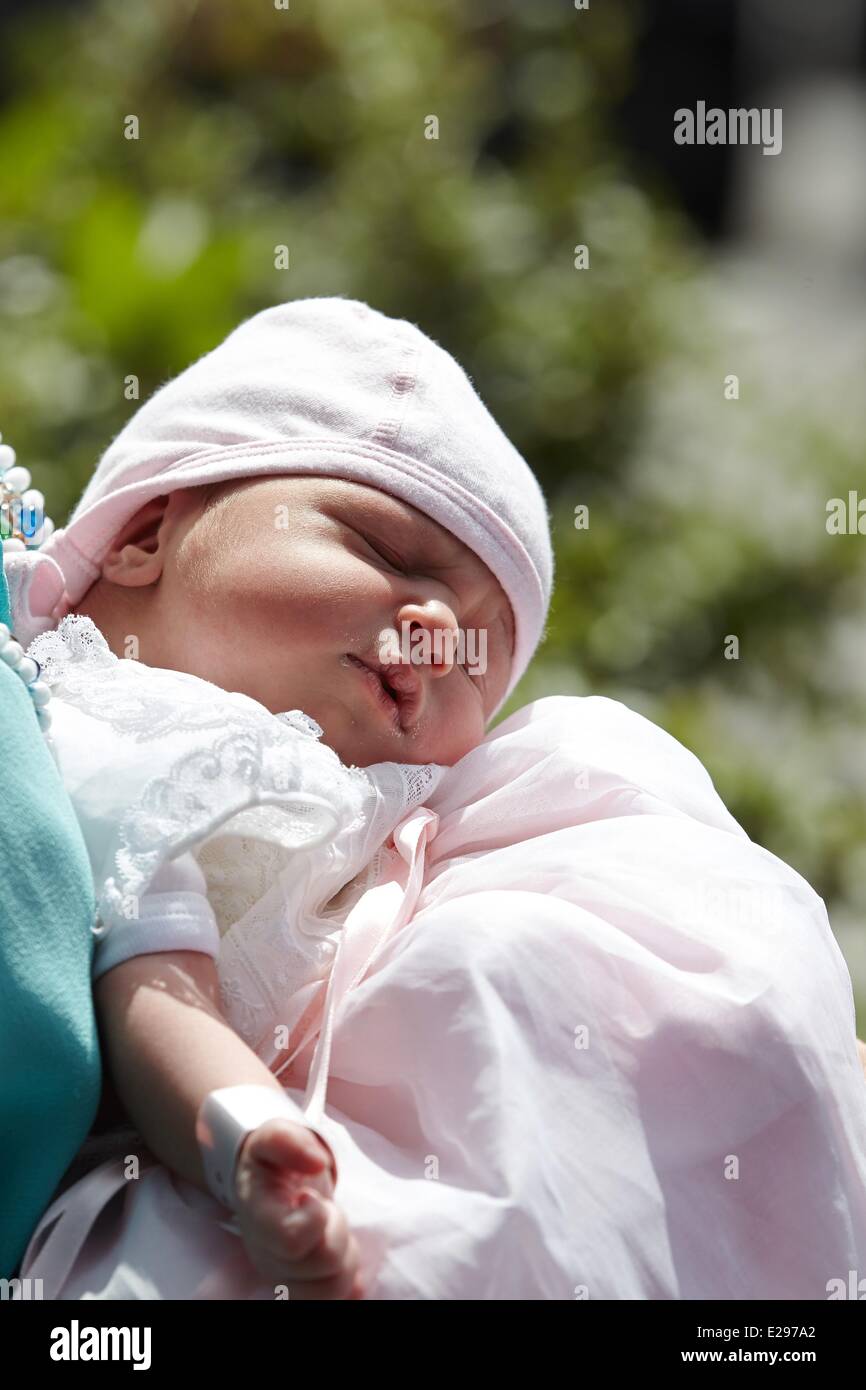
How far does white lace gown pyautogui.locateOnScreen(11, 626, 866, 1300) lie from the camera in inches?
47.8

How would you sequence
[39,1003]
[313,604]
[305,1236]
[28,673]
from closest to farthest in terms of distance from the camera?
[305,1236] → [39,1003] → [28,673] → [313,604]

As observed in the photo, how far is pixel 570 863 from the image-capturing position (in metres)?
1.46

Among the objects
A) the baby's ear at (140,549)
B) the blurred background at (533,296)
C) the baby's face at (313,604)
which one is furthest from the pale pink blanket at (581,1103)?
the blurred background at (533,296)

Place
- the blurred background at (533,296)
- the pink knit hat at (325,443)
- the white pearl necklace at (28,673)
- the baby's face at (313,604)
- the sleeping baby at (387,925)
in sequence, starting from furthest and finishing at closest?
the blurred background at (533,296) → the pink knit hat at (325,443) → the baby's face at (313,604) → the white pearl necklace at (28,673) → the sleeping baby at (387,925)

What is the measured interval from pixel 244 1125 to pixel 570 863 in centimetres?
46

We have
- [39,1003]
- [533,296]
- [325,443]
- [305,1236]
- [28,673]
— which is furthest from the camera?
[533,296]

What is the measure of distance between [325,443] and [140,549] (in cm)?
26

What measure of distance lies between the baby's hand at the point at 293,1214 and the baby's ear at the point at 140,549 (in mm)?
809

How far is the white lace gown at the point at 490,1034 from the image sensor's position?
1214 millimetres

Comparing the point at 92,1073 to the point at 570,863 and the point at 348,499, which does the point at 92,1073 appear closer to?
the point at 570,863

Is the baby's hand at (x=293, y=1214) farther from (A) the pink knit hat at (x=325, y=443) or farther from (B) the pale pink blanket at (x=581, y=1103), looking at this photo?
(A) the pink knit hat at (x=325, y=443)

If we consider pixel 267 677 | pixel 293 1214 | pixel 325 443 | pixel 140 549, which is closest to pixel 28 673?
pixel 267 677

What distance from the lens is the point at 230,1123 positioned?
3.78 feet

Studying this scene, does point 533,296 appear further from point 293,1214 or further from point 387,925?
point 293,1214
